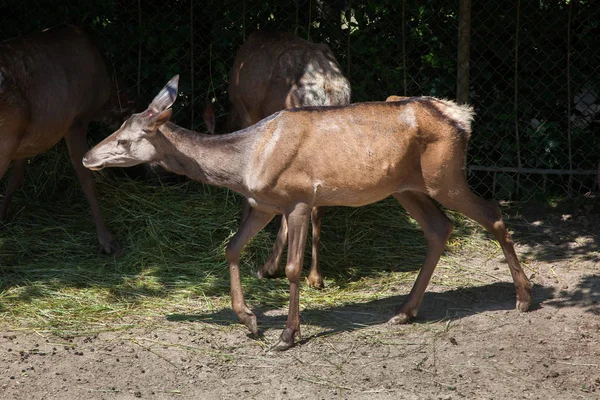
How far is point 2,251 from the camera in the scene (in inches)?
305

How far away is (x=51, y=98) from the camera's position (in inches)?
295

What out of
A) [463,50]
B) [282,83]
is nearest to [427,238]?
[282,83]

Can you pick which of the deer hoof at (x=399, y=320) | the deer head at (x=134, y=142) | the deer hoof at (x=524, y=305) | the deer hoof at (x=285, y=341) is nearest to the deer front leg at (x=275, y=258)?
the deer hoof at (x=399, y=320)

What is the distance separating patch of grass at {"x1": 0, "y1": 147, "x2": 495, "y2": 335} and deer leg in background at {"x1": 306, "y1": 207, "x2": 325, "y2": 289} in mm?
90

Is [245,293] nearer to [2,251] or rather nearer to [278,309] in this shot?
[278,309]

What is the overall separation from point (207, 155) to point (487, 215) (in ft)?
6.43

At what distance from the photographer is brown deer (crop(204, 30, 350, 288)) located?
23.8 feet

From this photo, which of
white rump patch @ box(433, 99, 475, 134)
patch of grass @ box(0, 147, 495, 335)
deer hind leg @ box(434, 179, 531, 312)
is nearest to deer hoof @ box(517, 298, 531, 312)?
deer hind leg @ box(434, 179, 531, 312)

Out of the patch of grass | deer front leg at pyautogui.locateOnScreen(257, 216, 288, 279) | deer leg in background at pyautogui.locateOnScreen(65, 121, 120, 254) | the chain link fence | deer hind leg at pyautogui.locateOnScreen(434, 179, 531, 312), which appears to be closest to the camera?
deer hind leg at pyautogui.locateOnScreen(434, 179, 531, 312)

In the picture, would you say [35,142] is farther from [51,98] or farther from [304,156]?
[304,156]

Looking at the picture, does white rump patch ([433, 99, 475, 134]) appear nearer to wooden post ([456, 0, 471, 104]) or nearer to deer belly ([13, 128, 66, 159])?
wooden post ([456, 0, 471, 104])

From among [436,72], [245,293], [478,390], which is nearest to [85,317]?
[245,293]

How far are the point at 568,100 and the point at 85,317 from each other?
5.07 m

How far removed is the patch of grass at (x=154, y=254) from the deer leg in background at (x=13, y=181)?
13 centimetres
